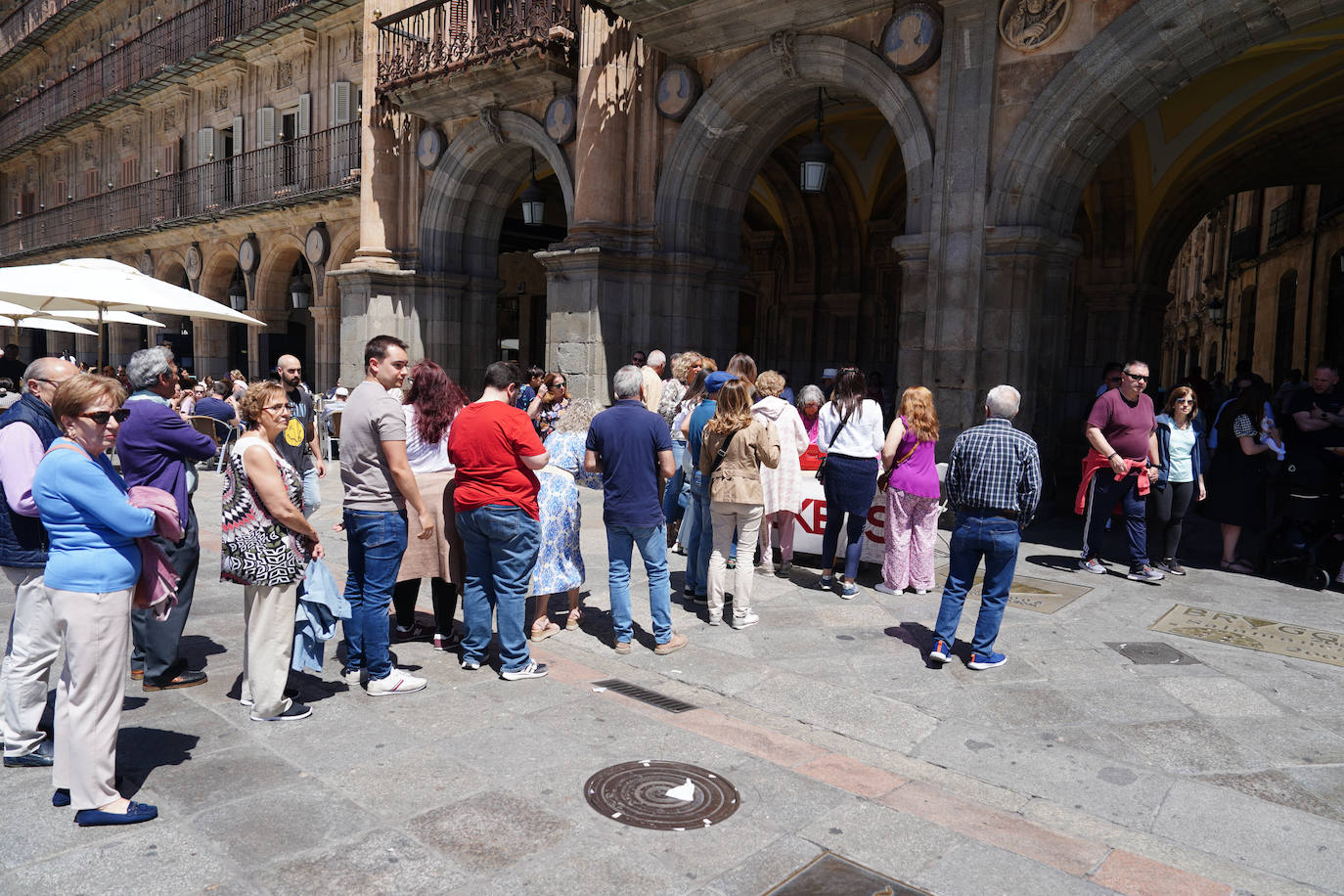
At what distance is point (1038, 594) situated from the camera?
22.3ft

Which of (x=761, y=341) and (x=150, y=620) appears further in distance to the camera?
(x=761, y=341)

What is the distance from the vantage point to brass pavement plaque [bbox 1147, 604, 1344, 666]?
553 centimetres

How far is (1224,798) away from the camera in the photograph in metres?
3.69

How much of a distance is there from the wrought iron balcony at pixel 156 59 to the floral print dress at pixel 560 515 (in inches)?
667

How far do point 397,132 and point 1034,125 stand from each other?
11084 mm

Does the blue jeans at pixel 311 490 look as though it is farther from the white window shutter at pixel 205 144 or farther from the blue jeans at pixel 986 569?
the white window shutter at pixel 205 144

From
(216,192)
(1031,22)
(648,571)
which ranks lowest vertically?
(648,571)

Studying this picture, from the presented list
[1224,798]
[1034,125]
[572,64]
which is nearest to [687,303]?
[572,64]

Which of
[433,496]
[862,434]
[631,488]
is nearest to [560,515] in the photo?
[631,488]

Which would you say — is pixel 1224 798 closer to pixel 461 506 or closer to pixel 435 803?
pixel 435 803

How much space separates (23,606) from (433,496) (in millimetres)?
Answer: 2038

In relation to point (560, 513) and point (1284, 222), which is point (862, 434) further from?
point (1284, 222)

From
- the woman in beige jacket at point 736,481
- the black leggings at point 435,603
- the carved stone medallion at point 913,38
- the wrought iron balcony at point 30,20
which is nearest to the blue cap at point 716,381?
the woman in beige jacket at point 736,481

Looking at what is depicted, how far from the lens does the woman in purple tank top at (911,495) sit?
666 centimetres
